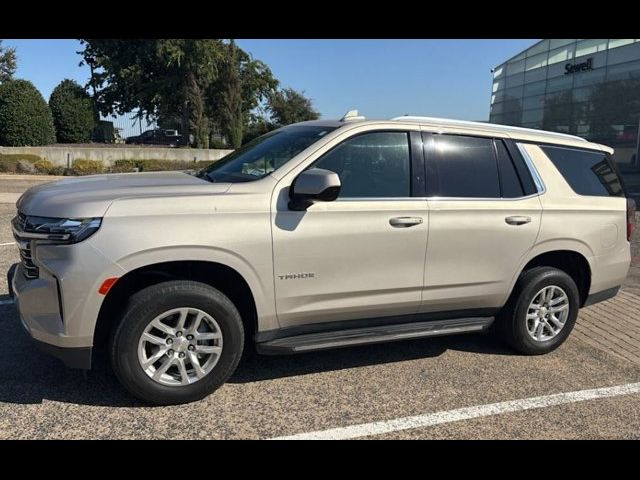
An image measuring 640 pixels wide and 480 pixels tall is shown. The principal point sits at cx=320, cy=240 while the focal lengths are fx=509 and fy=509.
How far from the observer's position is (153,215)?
307 cm

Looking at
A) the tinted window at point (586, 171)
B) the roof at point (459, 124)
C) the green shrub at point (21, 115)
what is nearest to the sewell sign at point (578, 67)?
the green shrub at point (21, 115)

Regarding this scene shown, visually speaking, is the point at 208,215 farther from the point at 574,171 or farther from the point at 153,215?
the point at 574,171

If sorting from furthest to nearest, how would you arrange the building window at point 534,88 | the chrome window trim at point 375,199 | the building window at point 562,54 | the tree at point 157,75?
the building window at point 534,88, the building window at point 562,54, the tree at point 157,75, the chrome window trim at point 375,199

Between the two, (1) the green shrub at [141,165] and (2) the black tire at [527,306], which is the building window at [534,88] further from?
(2) the black tire at [527,306]

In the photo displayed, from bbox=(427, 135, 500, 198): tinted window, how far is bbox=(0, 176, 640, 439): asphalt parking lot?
4.64 feet

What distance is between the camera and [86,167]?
1739cm

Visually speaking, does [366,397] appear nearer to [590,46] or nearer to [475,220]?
[475,220]

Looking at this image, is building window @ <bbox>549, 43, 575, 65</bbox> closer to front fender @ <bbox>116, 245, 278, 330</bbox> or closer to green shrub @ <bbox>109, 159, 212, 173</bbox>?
green shrub @ <bbox>109, 159, 212, 173</bbox>

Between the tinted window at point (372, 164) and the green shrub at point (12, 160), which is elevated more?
the tinted window at point (372, 164)

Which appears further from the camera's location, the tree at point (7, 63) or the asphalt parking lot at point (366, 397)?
the tree at point (7, 63)

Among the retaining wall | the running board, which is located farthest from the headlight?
the retaining wall

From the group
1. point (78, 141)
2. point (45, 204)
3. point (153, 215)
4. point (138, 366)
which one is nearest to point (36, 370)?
point (138, 366)

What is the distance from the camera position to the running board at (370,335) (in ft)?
11.3

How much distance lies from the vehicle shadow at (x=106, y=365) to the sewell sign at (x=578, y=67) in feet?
111
